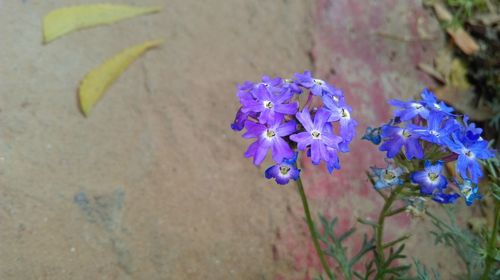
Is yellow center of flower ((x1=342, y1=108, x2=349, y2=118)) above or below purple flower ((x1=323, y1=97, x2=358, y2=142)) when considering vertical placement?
above

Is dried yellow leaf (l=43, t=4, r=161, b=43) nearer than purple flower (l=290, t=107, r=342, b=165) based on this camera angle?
No

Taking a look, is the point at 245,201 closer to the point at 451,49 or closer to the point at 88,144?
the point at 88,144

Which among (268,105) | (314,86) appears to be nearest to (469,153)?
(314,86)

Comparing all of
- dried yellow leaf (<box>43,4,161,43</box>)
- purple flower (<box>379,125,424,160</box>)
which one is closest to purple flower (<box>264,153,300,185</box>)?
purple flower (<box>379,125,424,160</box>)

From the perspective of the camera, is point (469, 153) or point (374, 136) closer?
point (469, 153)

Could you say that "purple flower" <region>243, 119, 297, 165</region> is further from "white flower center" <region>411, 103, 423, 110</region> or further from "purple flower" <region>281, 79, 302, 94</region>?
"white flower center" <region>411, 103, 423, 110</region>

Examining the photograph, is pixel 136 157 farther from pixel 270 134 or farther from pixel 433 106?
pixel 433 106

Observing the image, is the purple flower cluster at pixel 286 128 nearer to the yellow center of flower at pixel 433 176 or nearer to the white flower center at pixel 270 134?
the white flower center at pixel 270 134
